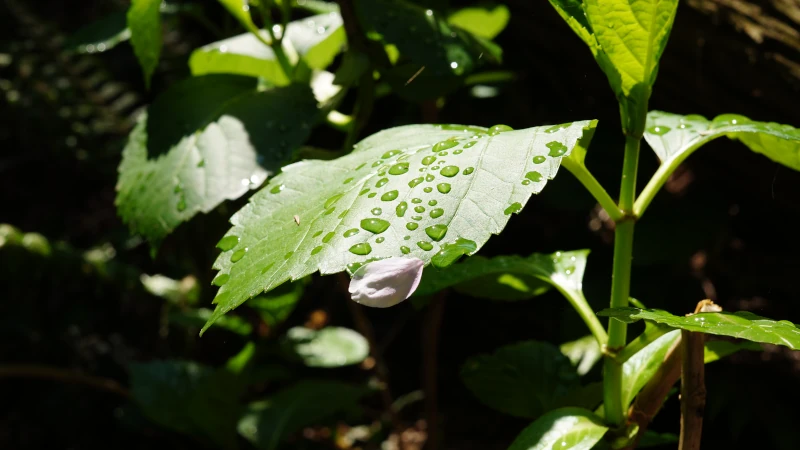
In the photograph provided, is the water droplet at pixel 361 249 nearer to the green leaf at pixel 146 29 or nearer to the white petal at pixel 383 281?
the white petal at pixel 383 281

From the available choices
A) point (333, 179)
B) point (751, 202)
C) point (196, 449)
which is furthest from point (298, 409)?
point (751, 202)

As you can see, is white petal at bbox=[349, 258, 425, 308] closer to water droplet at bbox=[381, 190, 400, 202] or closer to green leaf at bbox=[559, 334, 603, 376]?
water droplet at bbox=[381, 190, 400, 202]

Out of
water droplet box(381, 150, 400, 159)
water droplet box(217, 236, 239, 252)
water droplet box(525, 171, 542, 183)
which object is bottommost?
water droplet box(217, 236, 239, 252)

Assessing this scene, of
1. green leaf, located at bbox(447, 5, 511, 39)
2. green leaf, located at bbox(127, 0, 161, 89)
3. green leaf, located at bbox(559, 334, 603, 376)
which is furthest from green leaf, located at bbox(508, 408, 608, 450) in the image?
green leaf, located at bbox(447, 5, 511, 39)

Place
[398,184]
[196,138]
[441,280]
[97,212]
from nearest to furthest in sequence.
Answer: [398,184] → [441,280] → [196,138] → [97,212]

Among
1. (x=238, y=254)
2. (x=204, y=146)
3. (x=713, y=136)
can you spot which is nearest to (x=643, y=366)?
(x=713, y=136)

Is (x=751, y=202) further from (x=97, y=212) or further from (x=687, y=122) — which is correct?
(x=97, y=212)

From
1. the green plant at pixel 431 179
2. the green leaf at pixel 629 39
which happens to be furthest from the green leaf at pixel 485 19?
the green leaf at pixel 629 39
